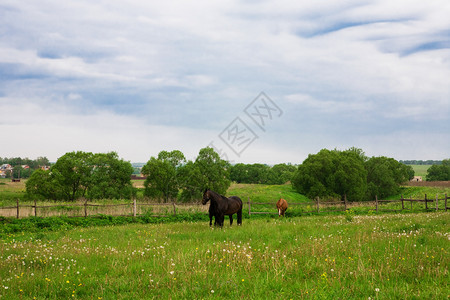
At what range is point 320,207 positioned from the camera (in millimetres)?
33219

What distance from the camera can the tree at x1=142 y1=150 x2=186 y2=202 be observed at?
44594 millimetres

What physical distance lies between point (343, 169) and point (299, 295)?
56201mm

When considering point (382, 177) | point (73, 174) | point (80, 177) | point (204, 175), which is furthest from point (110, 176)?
point (382, 177)

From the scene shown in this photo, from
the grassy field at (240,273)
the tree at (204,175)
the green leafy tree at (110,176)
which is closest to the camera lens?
the grassy field at (240,273)

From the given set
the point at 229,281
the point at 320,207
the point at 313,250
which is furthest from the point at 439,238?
the point at 320,207

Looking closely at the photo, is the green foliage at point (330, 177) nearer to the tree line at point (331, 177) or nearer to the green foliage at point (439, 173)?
the tree line at point (331, 177)

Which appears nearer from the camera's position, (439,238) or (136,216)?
(439,238)

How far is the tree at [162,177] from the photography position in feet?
146

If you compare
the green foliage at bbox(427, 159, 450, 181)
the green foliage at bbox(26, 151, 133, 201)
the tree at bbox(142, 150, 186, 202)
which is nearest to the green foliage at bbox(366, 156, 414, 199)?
the green foliage at bbox(427, 159, 450, 181)

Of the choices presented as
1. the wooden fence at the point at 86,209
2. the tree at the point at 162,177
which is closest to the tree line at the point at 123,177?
the tree at the point at 162,177

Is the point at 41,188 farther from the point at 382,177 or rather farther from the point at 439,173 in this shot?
the point at 439,173

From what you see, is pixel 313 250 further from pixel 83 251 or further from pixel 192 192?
pixel 192 192

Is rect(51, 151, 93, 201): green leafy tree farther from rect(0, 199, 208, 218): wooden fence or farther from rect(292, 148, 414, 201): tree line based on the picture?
rect(292, 148, 414, 201): tree line

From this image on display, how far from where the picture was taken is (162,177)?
146ft
